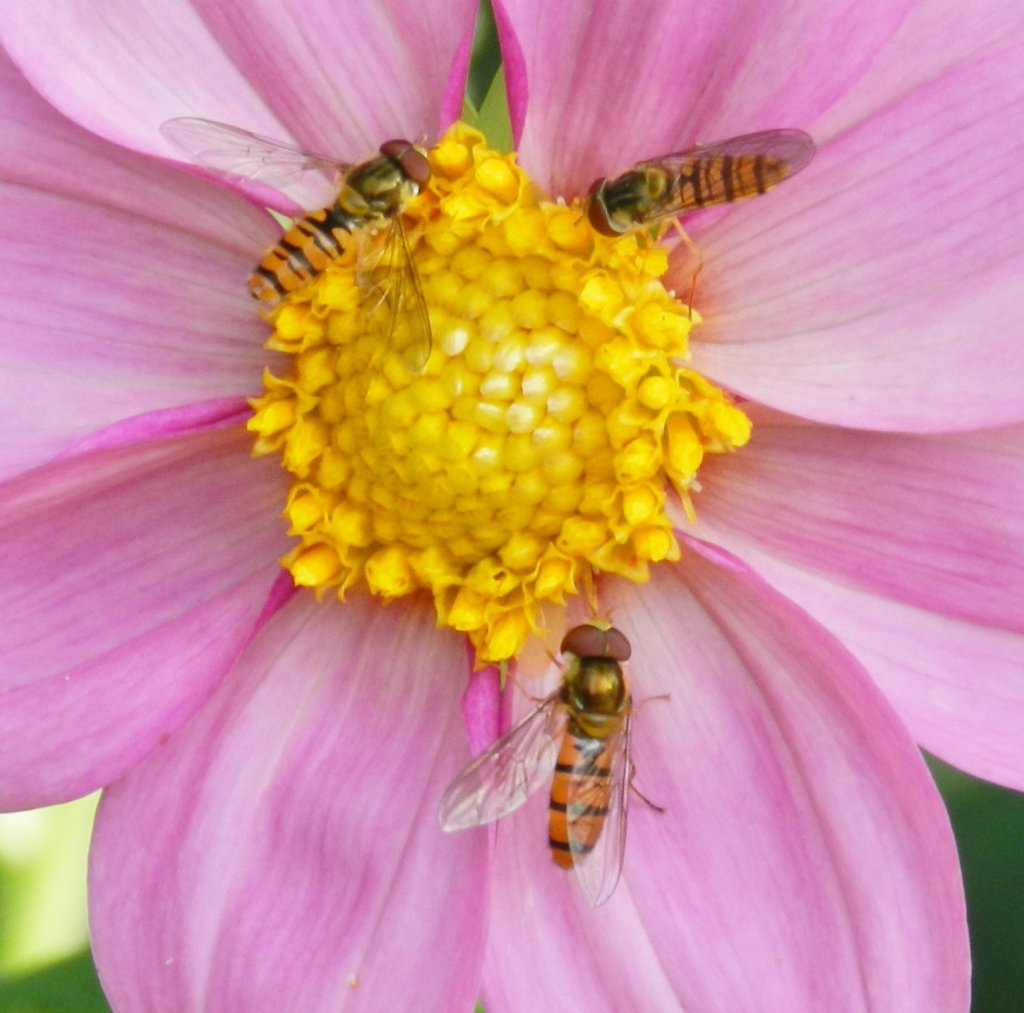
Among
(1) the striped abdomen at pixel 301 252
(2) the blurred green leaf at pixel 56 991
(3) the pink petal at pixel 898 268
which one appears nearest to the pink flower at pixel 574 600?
(3) the pink petal at pixel 898 268

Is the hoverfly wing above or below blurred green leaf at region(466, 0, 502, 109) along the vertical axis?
below

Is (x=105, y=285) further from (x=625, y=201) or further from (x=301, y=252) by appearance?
(x=625, y=201)

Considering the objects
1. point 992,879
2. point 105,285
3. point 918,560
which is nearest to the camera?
point 918,560

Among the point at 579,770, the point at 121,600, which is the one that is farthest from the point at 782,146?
the point at 121,600

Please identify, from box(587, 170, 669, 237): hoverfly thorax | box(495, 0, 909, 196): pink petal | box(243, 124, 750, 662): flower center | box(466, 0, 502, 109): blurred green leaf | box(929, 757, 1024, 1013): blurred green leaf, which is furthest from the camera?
box(466, 0, 502, 109): blurred green leaf

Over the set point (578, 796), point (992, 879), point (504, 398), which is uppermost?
point (504, 398)

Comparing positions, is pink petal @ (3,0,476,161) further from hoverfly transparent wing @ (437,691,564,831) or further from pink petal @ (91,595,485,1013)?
hoverfly transparent wing @ (437,691,564,831)

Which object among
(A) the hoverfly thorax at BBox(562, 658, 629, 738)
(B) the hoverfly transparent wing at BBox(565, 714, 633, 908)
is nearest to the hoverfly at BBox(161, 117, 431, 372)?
(A) the hoverfly thorax at BBox(562, 658, 629, 738)

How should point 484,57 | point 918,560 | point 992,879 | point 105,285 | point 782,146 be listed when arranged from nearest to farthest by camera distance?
point 782,146 → point 918,560 → point 105,285 → point 992,879 → point 484,57
